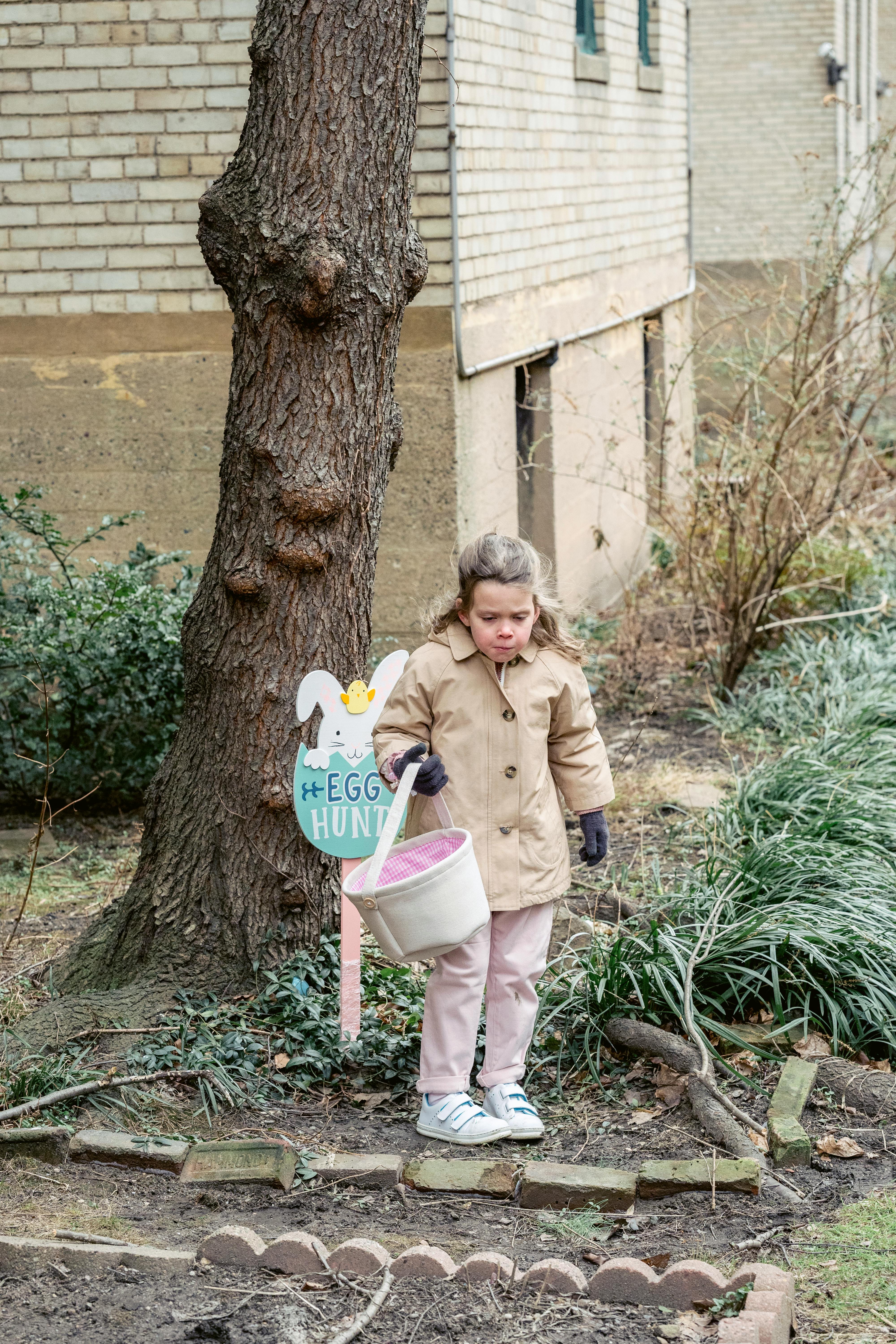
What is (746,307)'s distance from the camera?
748 centimetres

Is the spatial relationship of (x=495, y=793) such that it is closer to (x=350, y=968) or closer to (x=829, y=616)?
(x=350, y=968)

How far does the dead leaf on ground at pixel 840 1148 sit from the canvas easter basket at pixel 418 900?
105 cm

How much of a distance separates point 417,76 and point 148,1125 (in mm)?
2994

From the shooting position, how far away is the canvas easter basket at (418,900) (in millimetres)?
3201

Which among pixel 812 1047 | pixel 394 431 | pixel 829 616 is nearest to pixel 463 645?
pixel 394 431

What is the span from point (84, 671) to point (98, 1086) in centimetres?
257

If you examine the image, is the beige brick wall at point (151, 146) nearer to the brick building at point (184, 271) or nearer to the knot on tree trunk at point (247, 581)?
the brick building at point (184, 271)

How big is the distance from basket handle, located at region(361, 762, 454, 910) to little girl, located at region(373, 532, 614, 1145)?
203 millimetres

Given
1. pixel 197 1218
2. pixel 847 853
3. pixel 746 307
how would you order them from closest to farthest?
pixel 197 1218 < pixel 847 853 < pixel 746 307

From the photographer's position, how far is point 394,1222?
3203 millimetres

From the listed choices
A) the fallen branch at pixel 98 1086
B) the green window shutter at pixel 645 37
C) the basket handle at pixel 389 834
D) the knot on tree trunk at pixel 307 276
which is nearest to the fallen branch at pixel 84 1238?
the fallen branch at pixel 98 1086

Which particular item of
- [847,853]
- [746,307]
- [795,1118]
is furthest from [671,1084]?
[746,307]

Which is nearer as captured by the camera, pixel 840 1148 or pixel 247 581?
pixel 840 1148

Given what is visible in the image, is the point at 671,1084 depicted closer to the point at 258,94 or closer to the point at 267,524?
the point at 267,524
